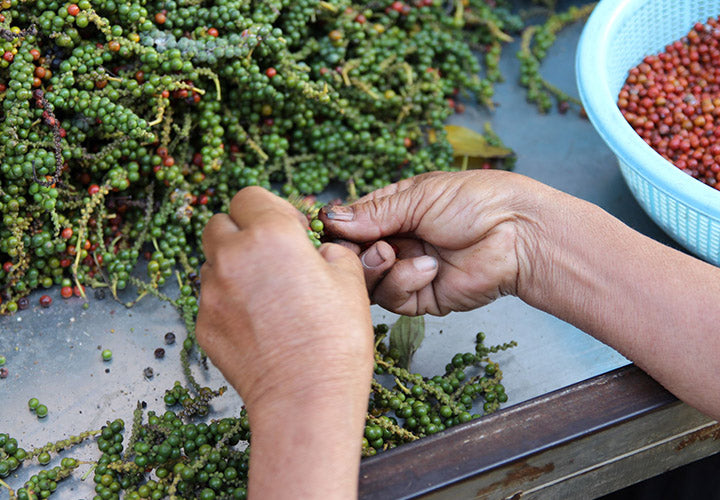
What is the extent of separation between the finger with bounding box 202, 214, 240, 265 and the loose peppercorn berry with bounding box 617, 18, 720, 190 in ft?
3.79

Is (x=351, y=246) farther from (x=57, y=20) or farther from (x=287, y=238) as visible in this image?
(x=57, y=20)

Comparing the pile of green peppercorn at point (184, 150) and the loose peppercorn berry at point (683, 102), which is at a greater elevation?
the loose peppercorn berry at point (683, 102)

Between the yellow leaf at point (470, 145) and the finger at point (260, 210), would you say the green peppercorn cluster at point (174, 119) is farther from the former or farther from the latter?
the finger at point (260, 210)

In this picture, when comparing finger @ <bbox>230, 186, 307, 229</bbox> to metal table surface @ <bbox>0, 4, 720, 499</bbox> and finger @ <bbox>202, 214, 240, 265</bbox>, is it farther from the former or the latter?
metal table surface @ <bbox>0, 4, 720, 499</bbox>

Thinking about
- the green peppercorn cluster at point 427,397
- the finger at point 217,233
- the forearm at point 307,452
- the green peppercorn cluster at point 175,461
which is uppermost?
the finger at point 217,233

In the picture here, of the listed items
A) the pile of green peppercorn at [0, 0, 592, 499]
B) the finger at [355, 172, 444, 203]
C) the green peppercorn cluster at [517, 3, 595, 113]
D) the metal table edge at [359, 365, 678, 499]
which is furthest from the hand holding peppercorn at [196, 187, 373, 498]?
the green peppercorn cluster at [517, 3, 595, 113]

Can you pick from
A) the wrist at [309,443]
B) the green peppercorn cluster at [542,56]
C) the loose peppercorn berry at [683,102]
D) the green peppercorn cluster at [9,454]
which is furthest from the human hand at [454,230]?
the green peppercorn cluster at [542,56]

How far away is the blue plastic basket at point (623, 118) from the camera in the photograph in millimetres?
1525

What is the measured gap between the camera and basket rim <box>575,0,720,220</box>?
1.50 meters

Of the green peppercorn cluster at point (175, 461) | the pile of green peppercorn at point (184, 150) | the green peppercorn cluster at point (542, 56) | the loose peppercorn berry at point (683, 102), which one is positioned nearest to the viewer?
the green peppercorn cluster at point (175, 461)

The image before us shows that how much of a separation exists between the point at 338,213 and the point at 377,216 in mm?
85

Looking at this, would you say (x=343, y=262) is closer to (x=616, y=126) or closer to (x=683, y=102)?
(x=616, y=126)

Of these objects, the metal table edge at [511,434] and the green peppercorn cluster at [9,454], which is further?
the green peppercorn cluster at [9,454]

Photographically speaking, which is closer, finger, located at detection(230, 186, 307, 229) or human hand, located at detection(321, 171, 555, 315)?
finger, located at detection(230, 186, 307, 229)
